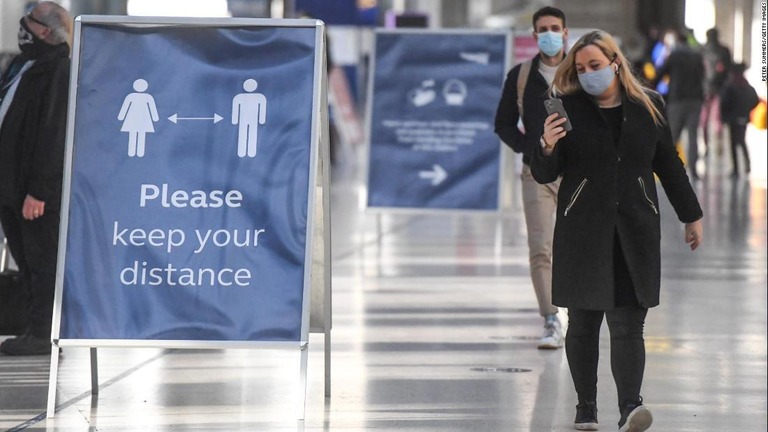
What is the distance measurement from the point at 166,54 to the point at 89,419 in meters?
1.62

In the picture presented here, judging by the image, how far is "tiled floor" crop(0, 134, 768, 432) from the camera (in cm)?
714

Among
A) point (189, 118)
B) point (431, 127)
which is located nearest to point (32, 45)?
point (189, 118)

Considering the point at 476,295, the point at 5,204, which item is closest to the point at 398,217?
the point at 476,295

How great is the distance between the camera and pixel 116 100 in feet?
23.5

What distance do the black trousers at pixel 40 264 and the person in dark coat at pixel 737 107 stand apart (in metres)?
18.2

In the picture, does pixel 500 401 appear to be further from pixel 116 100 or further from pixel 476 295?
pixel 476 295

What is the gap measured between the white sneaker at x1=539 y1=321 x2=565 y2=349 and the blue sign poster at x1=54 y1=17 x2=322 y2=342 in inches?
102

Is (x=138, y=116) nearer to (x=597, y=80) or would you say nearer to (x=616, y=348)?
(x=597, y=80)

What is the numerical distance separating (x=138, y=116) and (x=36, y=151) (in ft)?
4.68

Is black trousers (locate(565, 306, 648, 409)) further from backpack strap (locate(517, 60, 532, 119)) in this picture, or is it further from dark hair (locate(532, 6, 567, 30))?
dark hair (locate(532, 6, 567, 30))

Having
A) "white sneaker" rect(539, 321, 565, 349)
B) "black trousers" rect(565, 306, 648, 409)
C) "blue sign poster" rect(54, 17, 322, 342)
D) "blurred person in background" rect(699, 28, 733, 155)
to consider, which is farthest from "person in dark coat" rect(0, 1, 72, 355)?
"blurred person in background" rect(699, 28, 733, 155)

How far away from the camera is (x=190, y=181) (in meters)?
7.10

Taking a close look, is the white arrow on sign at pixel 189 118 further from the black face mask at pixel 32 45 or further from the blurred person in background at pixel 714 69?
the blurred person in background at pixel 714 69

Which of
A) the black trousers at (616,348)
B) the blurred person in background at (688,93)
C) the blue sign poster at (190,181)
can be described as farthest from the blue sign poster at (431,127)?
the blurred person in background at (688,93)
